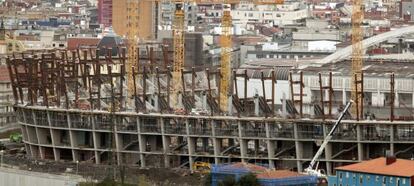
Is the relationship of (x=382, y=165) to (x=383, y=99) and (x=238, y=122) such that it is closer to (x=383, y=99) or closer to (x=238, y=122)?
(x=238, y=122)

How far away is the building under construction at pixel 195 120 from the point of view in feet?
202

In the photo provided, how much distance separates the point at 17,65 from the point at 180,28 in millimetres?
14273

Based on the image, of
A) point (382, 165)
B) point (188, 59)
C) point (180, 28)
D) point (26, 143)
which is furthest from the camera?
point (188, 59)

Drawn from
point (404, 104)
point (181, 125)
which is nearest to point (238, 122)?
point (181, 125)

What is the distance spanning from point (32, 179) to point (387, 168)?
12.0 meters

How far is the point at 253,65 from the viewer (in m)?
88.2

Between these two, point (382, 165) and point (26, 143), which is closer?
point (382, 165)

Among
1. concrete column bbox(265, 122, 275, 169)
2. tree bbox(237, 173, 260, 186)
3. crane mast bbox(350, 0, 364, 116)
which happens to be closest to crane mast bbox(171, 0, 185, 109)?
crane mast bbox(350, 0, 364, 116)

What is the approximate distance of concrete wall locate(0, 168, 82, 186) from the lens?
56406 mm

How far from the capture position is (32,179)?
5734cm

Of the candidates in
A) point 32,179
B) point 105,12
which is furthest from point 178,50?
point 105,12

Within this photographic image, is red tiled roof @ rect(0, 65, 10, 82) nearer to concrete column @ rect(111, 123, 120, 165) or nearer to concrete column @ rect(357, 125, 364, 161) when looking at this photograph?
concrete column @ rect(111, 123, 120, 165)

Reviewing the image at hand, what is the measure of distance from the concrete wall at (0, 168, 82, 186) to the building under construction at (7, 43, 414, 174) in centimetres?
638

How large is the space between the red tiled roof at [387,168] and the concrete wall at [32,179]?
883 cm
